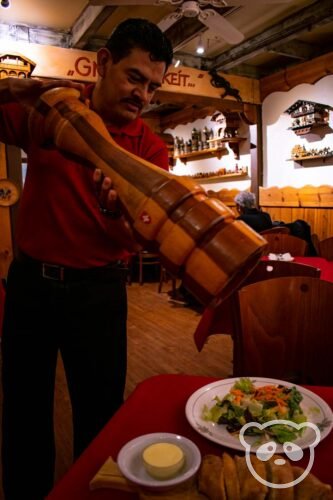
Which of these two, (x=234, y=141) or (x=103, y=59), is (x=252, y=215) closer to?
(x=234, y=141)

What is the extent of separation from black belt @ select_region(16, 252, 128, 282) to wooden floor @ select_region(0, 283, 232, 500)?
4.08 ft

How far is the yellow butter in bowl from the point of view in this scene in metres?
0.63

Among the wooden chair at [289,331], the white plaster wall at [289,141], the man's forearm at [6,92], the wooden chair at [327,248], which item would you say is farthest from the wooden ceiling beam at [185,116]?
the man's forearm at [6,92]

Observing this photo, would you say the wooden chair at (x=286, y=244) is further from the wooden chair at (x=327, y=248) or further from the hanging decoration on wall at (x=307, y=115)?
the hanging decoration on wall at (x=307, y=115)

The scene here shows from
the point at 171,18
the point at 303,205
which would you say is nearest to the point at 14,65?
the point at 171,18

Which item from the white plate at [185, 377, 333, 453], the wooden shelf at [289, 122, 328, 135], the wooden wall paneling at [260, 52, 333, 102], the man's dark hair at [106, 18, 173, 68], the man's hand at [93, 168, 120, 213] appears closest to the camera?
the man's hand at [93, 168, 120, 213]

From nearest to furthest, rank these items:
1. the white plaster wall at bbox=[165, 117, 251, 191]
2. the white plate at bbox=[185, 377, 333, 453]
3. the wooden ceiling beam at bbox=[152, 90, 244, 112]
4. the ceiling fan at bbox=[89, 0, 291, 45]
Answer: the white plate at bbox=[185, 377, 333, 453] → the ceiling fan at bbox=[89, 0, 291, 45] → the wooden ceiling beam at bbox=[152, 90, 244, 112] → the white plaster wall at bbox=[165, 117, 251, 191]

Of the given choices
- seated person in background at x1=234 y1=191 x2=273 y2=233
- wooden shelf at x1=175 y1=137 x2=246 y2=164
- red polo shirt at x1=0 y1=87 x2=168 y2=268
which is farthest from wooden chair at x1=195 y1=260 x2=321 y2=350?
wooden shelf at x1=175 y1=137 x2=246 y2=164

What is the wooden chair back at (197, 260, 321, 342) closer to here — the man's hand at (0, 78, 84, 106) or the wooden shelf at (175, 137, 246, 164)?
the man's hand at (0, 78, 84, 106)

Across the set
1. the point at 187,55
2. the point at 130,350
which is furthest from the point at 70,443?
the point at 187,55

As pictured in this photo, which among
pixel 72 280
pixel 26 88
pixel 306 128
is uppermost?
pixel 306 128

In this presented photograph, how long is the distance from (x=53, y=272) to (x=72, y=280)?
6 cm

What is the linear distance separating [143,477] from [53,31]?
5254 millimetres

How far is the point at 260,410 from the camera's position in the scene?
2.86 feet
